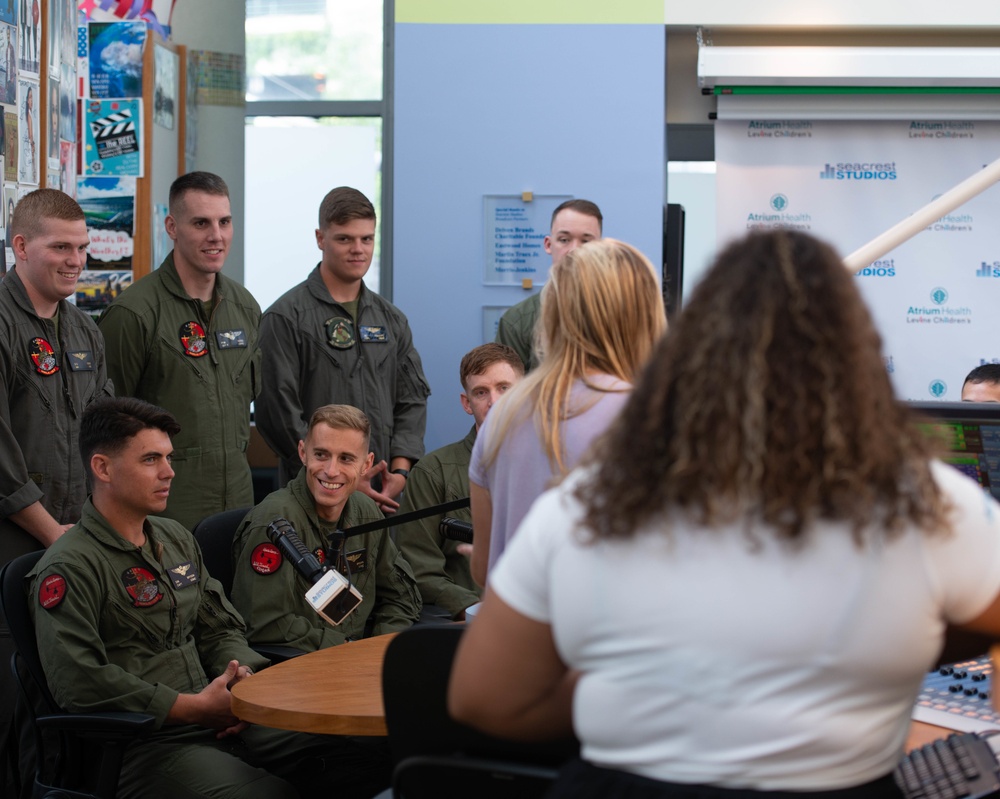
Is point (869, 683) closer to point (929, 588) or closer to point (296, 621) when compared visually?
point (929, 588)

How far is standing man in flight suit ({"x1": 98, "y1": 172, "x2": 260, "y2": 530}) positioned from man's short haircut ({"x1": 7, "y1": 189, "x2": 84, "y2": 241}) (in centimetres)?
46

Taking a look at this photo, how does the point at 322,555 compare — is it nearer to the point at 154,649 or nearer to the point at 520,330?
the point at 154,649

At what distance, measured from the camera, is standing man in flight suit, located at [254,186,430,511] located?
4125 mm

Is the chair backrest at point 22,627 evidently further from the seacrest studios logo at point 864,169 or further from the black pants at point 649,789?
the seacrest studios logo at point 864,169

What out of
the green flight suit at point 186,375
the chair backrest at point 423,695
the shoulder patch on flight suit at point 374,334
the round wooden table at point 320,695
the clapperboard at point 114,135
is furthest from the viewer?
the clapperboard at point 114,135

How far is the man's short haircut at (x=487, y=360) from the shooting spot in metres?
3.65

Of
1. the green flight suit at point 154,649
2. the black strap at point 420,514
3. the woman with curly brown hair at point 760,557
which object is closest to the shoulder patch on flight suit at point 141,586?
the green flight suit at point 154,649

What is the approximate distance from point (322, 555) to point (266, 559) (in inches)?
7.0

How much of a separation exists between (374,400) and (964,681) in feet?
8.34

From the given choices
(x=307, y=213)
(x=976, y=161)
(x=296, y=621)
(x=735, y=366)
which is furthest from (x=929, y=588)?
(x=307, y=213)

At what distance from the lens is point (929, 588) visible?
114 centimetres

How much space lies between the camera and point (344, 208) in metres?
4.13

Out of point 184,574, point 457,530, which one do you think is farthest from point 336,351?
point 457,530

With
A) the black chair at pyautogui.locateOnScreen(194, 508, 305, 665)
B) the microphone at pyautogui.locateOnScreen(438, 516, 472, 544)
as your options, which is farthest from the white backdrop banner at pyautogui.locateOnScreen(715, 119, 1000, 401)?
the microphone at pyautogui.locateOnScreen(438, 516, 472, 544)
